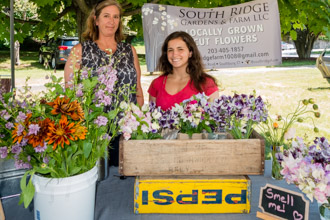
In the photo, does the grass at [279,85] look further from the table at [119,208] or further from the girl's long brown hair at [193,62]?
the table at [119,208]

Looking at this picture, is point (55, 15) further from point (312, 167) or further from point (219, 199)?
point (312, 167)

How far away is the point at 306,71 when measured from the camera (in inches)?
460

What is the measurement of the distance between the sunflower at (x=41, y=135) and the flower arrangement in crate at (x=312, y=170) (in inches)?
25.4

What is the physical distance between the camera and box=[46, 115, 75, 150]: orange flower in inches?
31.1

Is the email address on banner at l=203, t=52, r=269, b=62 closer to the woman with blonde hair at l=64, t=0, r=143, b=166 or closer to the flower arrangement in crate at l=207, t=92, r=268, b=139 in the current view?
the woman with blonde hair at l=64, t=0, r=143, b=166

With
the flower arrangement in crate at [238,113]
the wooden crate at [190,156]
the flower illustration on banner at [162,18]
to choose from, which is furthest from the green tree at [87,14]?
the wooden crate at [190,156]

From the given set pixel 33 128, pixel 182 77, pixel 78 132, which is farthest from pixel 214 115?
pixel 182 77

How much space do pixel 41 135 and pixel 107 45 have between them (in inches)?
48.9

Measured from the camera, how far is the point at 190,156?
111cm

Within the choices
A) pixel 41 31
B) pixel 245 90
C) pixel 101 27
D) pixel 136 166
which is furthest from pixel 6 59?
pixel 136 166

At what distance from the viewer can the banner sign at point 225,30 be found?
247cm

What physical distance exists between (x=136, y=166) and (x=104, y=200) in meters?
0.21

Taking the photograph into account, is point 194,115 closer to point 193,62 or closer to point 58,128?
point 58,128

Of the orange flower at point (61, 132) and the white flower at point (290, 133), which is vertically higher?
the orange flower at point (61, 132)
